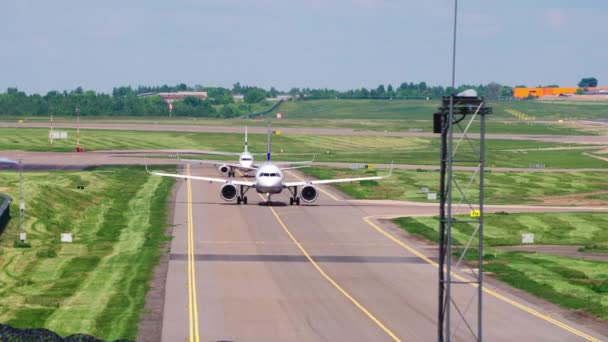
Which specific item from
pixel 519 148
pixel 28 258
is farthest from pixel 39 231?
pixel 519 148

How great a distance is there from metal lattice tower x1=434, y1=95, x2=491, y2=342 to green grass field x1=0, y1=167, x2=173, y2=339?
43.3ft

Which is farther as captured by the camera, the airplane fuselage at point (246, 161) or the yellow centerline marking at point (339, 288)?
the airplane fuselage at point (246, 161)

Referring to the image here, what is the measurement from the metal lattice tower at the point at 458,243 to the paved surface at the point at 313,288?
Result: 0.51m

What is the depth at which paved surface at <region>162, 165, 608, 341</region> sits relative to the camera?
4184cm

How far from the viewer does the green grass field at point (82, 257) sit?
43.5 metres

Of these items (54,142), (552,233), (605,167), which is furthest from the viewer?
(54,142)

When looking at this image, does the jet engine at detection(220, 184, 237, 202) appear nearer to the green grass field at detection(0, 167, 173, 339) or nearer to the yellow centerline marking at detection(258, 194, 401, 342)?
the green grass field at detection(0, 167, 173, 339)

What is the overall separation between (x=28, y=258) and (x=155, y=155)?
94949 millimetres

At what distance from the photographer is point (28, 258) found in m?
58.0

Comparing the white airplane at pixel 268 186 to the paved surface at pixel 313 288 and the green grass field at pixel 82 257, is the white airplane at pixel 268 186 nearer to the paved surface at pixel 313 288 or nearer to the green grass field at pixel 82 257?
the paved surface at pixel 313 288

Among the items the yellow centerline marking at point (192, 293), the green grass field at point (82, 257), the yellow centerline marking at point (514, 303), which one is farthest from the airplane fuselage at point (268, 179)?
the yellow centerline marking at point (514, 303)

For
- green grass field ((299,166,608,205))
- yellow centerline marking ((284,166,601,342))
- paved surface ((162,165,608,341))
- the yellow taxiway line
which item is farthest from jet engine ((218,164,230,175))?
yellow centerline marking ((284,166,601,342))

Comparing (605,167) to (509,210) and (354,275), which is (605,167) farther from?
(354,275)

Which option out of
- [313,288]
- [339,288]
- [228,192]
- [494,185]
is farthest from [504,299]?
[494,185]
